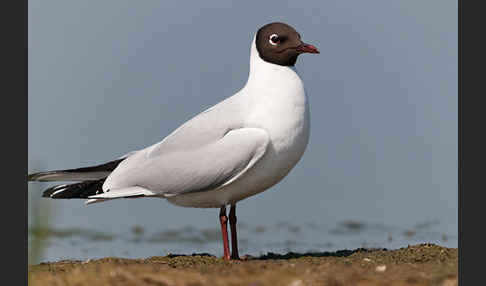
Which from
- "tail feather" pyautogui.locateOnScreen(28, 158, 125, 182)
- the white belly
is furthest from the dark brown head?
"tail feather" pyautogui.locateOnScreen(28, 158, 125, 182)

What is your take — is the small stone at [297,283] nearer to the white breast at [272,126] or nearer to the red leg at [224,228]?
the white breast at [272,126]

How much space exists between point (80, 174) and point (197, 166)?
1.36 m

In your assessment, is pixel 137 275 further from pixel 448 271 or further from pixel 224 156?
pixel 448 271

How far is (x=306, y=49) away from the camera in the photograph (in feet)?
20.8

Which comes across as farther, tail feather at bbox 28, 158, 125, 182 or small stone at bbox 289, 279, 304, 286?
tail feather at bbox 28, 158, 125, 182

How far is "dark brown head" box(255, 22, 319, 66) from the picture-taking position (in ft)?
21.0

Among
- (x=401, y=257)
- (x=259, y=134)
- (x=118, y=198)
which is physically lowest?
(x=401, y=257)

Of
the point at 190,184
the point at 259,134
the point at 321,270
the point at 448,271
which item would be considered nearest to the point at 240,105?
the point at 259,134

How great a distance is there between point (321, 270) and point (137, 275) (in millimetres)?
1366

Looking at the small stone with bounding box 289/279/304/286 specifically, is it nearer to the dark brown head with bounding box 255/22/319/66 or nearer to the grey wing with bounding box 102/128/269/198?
the grey wing with bounding box 102/128/269/198

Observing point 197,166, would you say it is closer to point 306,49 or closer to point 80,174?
point 80,174

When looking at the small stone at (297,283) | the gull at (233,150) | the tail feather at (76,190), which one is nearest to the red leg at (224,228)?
the gull at (233,150)

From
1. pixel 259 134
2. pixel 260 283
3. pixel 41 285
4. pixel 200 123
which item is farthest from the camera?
pixel 200 123

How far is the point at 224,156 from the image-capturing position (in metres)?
6.10
